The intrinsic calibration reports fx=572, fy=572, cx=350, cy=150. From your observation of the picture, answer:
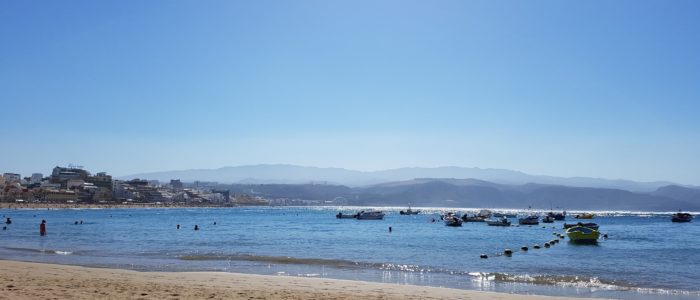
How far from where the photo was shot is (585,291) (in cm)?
2025

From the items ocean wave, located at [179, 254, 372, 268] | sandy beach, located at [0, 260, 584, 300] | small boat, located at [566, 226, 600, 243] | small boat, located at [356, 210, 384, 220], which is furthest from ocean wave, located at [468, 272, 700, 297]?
small boat, located at [356, 210, 384, 220]

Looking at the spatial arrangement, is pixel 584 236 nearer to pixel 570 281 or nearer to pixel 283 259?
pixel 570 281

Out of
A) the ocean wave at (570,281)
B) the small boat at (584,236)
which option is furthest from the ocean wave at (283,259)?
the small boat at (584,236)

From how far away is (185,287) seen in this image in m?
16.7

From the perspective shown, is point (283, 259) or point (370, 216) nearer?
point (283, 259)

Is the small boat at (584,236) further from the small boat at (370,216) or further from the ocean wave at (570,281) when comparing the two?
the small boat at (370,216)

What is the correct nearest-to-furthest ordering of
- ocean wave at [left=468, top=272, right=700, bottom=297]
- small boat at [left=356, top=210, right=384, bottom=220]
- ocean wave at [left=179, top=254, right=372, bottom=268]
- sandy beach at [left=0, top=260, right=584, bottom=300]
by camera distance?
1. sandy beach at [left=0, top=260, right=584, bottom=300]
2. ocean wave at [left=468, top=272, right=700, bottom=297]
3. ocean wave at [left=179, top=254, right=372, bottom=268]
4. small boat at [left=356, top=210, right=384, bottom=220]

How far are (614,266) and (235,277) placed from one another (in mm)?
20846

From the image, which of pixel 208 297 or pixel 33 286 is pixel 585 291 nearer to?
pixel 208 297

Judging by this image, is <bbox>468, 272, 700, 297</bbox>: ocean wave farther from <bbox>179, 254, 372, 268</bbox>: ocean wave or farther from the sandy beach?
<bbox>179, 254, 372, 268</bbox>: ocean wave

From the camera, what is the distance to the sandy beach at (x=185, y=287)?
14383 millimetres

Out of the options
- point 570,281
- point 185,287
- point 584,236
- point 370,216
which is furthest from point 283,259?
point 370,216

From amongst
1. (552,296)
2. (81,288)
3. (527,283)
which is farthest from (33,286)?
(527,283)

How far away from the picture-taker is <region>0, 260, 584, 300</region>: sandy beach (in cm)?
1438
